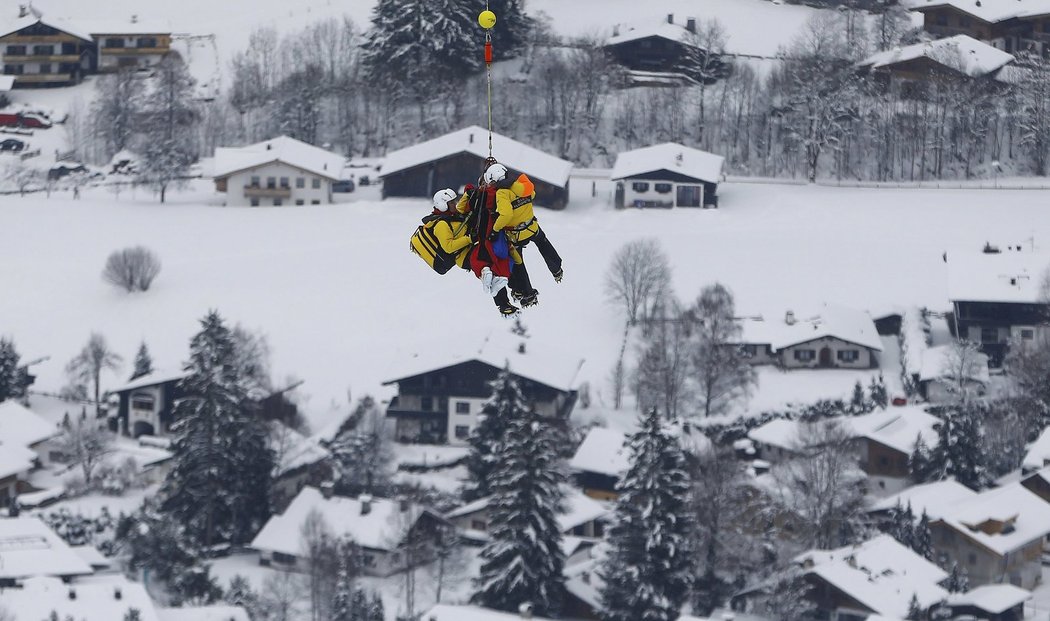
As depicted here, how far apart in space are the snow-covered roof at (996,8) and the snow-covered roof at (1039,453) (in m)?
45.3

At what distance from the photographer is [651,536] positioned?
63.7 meters

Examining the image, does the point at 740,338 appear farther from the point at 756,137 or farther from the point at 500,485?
the point at 756,137

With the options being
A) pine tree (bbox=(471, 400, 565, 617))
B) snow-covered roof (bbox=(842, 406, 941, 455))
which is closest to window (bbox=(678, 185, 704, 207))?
snow-covered roof (bbox=(842, 406, 941, 455))

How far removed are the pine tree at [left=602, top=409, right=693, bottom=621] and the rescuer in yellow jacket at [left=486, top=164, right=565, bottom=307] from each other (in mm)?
37694

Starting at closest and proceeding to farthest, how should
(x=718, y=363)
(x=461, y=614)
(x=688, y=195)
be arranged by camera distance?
(x=461, y=614) < (x=718, y=363) < (x=688, y=195)

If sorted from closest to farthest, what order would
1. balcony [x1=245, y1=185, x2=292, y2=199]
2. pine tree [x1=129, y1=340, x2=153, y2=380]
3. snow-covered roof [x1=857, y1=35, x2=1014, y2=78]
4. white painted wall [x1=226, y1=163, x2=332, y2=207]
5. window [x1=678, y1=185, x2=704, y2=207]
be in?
pine tree [x1=129, y1=340, x2=153, y2=380] < window [x1=678, y1=185, x2=704, y2=207] < white painted wall [x1=226, y1=163, x2=332, y2=207] < balcony [x1=245, y1=185, x2=292, y2=199] < snow-covered roof [x1=857, y1=35, x2=1014, y2=78]

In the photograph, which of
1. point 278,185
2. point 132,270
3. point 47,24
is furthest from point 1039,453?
point 47,24

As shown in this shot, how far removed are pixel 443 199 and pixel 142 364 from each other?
55.7 metres

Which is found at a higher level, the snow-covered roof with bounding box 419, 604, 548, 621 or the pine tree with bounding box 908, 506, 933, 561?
the pine tree with bounding box 908, 506, 933, 561

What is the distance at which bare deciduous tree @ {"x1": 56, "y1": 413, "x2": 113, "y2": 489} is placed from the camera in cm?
7304

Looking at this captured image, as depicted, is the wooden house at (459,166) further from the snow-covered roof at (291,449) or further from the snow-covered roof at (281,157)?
the snow-covered roof at (291,449)

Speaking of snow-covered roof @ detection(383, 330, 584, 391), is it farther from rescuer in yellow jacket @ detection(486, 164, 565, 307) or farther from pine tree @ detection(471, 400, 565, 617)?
rescuer in yellow jacket @ detection(486, 164, 565, 307)

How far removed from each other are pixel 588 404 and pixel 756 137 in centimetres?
3126

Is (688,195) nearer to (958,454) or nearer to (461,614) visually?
(958,454)
